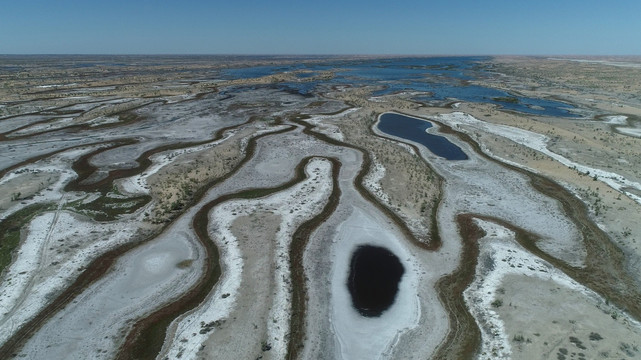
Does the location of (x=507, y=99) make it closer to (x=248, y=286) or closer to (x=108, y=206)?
(x=248, y=286)

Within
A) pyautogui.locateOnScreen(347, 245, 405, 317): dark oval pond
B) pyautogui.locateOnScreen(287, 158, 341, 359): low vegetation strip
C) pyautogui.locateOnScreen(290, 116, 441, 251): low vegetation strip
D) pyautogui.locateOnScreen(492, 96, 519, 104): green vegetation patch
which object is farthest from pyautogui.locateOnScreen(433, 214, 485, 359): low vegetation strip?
pyautogui.locateOnScreen(492, 96, 519, 104): green vegetation patch

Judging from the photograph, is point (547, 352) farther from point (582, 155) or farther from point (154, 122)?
point (154, 122)

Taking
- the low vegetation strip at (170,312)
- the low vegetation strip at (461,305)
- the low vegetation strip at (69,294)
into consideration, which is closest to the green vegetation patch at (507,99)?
the low vegetation strip at (461,305)

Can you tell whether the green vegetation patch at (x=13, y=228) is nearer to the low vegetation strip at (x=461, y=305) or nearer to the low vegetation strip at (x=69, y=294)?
the low vegetation strip at (x=69, y=294)

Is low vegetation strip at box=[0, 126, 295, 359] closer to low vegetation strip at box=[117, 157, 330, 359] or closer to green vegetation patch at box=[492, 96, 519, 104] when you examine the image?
low vegetation strip at box=[117, 157, 330, 359]

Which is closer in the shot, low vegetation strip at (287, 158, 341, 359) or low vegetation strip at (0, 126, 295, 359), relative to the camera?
low vegetation strip at (0, 126, 295, 359)

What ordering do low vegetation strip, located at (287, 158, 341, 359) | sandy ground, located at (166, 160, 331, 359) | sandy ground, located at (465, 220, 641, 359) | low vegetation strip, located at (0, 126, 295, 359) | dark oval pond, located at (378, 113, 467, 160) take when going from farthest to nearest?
dark oval pond, located at (378, 113, 467, 160), low vegetation strip, located at (287, 158, 341, 359), sandy ground, located at (166, 160, 331, 359), low vegetation strip, located at (0, 126, 295, 359), sandy ground, located at (465, 220, 641, 359)
